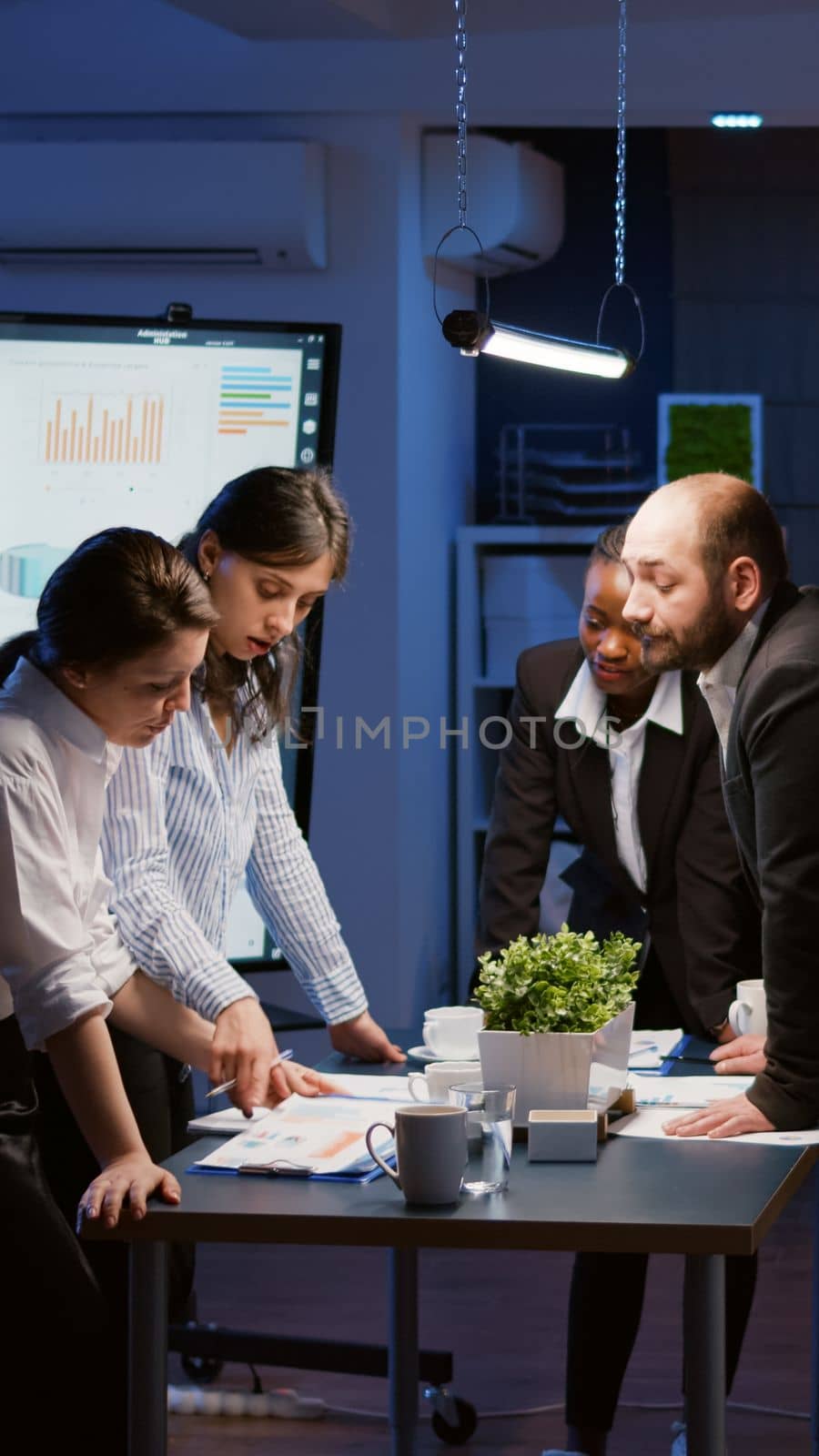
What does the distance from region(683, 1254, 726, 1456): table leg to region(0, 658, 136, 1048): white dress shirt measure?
0.70m

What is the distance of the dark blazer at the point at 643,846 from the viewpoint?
3.00m

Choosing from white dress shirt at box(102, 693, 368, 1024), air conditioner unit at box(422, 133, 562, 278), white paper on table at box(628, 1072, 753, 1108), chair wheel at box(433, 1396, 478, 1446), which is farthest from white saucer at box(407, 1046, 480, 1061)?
air conditioner unit at box(422, 133, 562, 278)

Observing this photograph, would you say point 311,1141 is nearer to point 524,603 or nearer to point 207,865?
point 207,865

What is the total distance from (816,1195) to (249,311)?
3235 millimetres

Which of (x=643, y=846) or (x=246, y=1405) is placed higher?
(x=643, y=846)

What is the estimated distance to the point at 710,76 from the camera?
479 centimetres

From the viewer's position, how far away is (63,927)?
1.96 metres

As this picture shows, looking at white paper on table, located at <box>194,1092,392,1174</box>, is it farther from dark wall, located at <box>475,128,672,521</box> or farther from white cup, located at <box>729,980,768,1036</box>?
dark wall, located at <box>475,128,672,521</box>

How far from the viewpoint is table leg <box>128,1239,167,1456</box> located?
1.85 metres

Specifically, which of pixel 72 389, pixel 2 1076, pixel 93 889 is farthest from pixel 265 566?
pixel 72 389

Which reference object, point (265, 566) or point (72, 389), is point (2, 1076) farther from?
point (72, 389)

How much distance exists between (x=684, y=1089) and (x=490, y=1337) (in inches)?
63.9

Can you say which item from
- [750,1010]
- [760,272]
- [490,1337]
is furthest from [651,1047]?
[760,272]

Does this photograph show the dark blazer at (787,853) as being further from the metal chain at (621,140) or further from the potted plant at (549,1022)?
the metal chain at (621,140)
